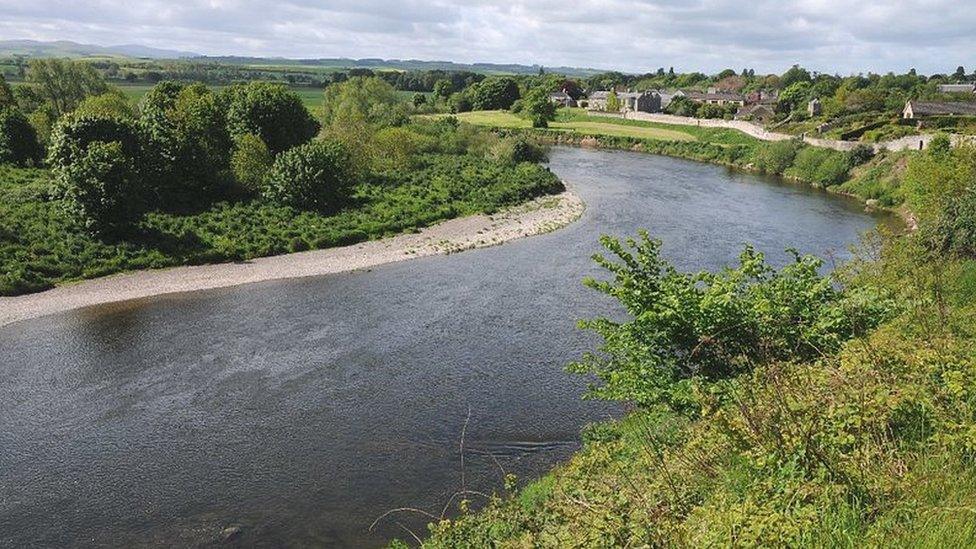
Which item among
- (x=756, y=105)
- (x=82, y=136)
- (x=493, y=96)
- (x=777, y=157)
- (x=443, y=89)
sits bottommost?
(x=777, y=157)

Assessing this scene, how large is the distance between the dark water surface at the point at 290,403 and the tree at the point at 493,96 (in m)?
106

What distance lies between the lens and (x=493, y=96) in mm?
141750

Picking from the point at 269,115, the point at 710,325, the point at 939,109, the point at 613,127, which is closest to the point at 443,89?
the point at 613,127

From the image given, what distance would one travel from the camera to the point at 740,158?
3487 inches

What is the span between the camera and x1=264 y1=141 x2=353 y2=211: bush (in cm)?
4969

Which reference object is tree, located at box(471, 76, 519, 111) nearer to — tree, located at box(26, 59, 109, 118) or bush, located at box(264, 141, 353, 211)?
tree, located at box(26, 59, 109, 118)

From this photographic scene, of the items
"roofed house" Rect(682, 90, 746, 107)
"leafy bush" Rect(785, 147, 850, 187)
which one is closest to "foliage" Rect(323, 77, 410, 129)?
"leafy bush" Rect(785, 147, 850, 187)

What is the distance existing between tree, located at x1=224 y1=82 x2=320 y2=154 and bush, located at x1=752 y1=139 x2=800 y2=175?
55671mm

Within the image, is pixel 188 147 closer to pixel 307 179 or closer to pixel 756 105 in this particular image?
pixel 307 179

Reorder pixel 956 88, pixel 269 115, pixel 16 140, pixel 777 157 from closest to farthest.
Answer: pixel 269 115 → pixel 16 140 → pixel 777 157 → pixel 956 88

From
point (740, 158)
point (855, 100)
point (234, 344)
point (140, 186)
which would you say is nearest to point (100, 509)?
point (234, 344)

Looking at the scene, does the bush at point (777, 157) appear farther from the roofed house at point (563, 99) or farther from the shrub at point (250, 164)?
the roofed house at point (563, 99)

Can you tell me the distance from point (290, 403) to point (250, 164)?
32395mm

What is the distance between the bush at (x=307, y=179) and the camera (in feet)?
163
